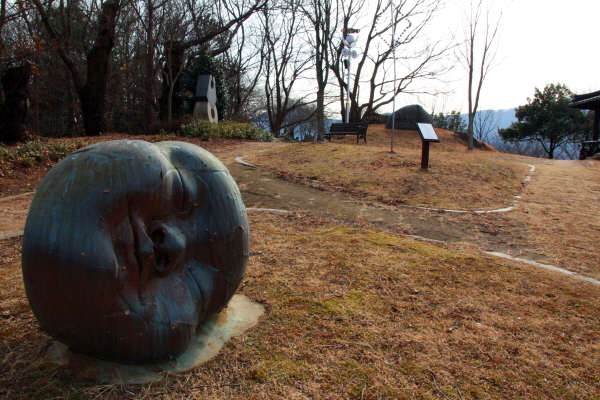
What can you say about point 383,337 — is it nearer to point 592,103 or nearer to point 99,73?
point 99,73

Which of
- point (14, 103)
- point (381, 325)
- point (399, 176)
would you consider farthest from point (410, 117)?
point (381, 325)

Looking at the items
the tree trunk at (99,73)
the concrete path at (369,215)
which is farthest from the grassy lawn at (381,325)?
the tree trunk at (99,73)

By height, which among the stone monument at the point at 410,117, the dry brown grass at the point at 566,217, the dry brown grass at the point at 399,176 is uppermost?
the stone monument at the point at 410,117

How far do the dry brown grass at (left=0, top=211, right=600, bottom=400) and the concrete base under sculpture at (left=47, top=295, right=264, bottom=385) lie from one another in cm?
7

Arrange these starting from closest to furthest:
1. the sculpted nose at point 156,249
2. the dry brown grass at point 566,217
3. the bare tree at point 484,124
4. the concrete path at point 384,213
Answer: the sculpted nose at point 156,249 → the dry brown grass at point 566,217 → the concrete path at point 384,213 → the bare tree at point 484,124

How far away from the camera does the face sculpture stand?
6.54 feet

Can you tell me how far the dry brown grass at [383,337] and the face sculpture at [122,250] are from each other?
1.03ft

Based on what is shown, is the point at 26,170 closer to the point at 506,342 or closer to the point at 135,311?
the point at 135,311

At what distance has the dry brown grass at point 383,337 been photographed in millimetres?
2281

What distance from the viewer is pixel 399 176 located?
29.5 feet

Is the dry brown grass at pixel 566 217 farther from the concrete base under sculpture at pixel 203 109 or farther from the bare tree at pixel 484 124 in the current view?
the bare tree at pixel 484 124

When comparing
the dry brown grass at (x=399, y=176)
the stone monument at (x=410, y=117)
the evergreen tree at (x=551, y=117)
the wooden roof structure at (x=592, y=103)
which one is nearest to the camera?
the dry brown grass at (x=399, y=176)

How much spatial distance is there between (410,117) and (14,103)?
17.5 meters

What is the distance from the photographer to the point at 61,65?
2253 cm
